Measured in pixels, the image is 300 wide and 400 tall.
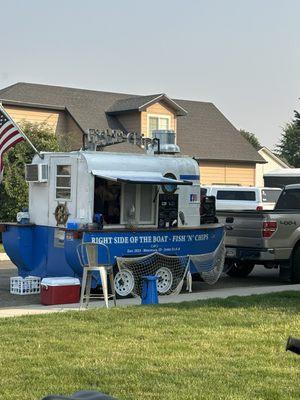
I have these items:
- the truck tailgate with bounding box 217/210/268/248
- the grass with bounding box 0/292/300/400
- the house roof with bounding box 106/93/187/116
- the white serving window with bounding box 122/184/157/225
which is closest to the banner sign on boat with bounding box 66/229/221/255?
the white serving window with bounding box 122/184/157/225

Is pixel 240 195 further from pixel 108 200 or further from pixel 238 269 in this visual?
pixel 108 200

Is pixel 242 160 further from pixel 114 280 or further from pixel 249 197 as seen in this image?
pixel 114 280

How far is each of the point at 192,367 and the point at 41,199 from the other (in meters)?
7.24

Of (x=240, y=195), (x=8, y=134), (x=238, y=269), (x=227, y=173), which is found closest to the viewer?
(x=8, y=134)

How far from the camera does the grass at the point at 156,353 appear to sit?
19.1 ft

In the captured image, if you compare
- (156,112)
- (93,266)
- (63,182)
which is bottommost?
(93,266)

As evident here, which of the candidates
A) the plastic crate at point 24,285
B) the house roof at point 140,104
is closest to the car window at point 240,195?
the house roof at point 140,104

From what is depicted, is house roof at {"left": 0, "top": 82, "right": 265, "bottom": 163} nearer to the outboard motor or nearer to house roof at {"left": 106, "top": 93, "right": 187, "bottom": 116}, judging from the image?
house roof at {"left": 106, "top": 93, "right": 187, "bottom": 116}

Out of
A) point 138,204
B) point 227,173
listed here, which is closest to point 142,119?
point 227,173

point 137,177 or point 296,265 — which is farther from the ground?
point 137,177

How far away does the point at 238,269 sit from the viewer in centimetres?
1622

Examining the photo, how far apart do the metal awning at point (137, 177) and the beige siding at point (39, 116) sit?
1572 cm

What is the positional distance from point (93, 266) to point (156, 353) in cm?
426

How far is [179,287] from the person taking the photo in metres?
12.9
